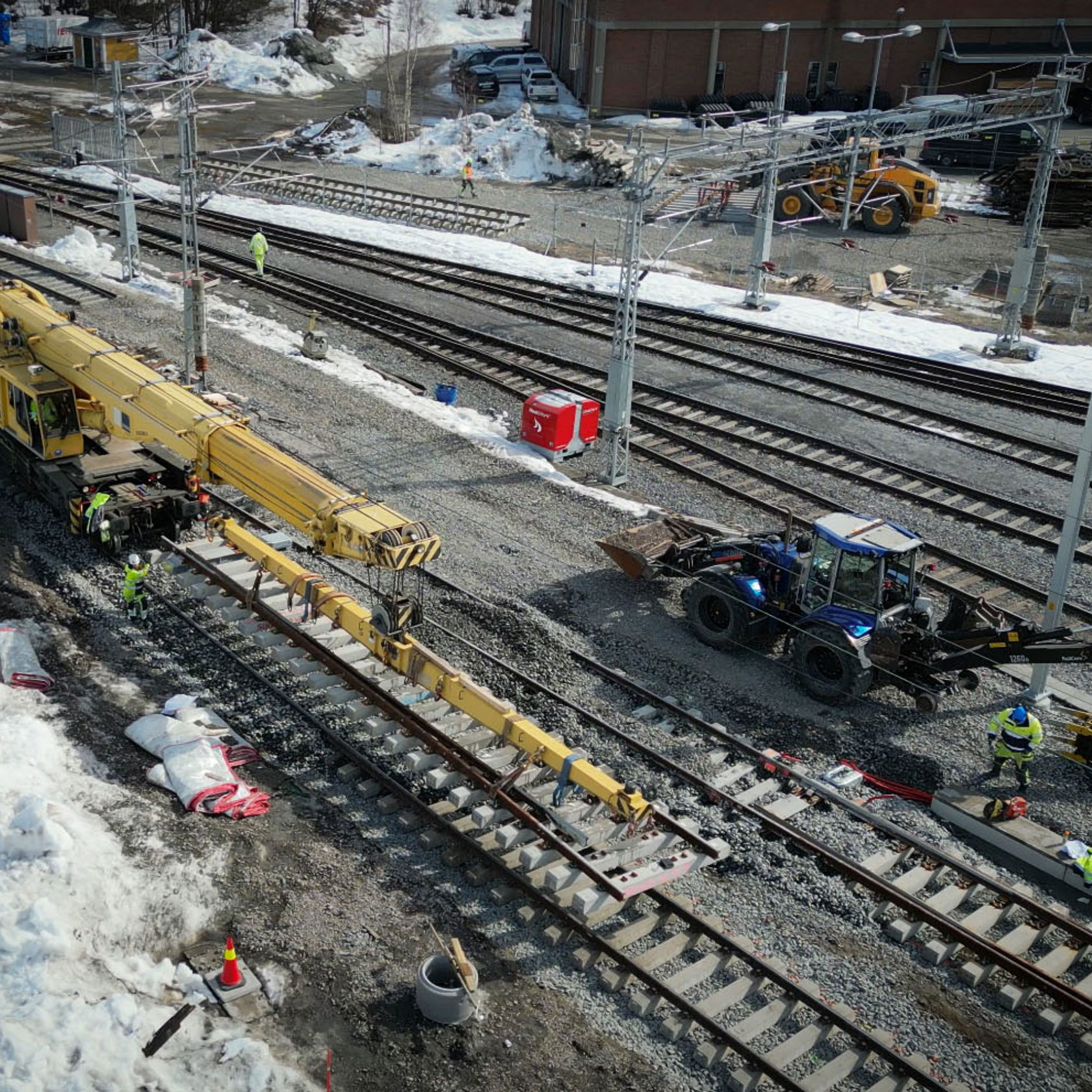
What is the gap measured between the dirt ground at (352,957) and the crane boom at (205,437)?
2.91 m

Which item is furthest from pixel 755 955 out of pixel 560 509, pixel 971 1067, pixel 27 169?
pixel 27 169

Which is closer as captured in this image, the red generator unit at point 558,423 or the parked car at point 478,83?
the red generator unit at point 558,423

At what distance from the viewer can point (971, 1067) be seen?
998cm

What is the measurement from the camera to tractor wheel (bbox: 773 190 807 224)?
44031mm

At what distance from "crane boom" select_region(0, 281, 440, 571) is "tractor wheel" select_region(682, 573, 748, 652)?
4.47 metres

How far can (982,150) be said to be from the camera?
2108 inches

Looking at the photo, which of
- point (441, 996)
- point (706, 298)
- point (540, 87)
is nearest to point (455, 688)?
point (441, 996)

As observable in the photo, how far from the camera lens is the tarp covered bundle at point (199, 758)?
1223cm

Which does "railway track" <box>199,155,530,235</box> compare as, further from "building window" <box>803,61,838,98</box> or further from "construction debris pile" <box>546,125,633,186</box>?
"building window" <box>803,61,838,98</box>

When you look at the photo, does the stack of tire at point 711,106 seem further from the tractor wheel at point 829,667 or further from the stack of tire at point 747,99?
the tractor wheel at point 829,667

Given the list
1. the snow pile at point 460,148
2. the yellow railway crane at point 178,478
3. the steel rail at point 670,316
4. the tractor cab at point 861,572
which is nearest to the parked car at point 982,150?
the snow pile at point 460,148

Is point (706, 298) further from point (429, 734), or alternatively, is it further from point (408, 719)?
point (429, 734)

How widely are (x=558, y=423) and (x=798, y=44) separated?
4972 centimetres

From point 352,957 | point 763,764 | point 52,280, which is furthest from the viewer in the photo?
point 52,280
